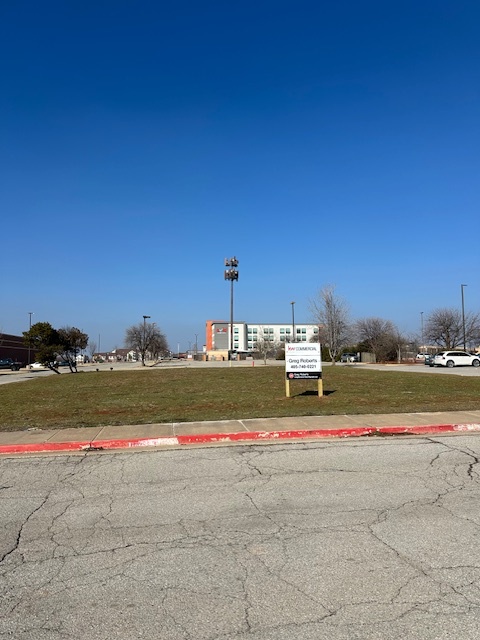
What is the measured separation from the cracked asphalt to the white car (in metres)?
42.3

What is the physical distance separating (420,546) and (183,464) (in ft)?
13.8

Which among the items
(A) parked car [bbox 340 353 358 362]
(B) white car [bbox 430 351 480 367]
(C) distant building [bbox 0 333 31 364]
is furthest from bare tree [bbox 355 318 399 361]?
(C) distant building [bbox 0 333 31 364]

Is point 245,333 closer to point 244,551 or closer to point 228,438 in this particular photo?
point 228,438

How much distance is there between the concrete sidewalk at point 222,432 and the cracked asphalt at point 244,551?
6.01ft

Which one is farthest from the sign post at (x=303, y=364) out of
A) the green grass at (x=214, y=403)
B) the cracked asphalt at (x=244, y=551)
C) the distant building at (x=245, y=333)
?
the distant building at (x=245, y=333)

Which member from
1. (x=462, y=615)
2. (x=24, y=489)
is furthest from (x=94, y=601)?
(x=24, y=489)

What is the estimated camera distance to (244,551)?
4.27 metres

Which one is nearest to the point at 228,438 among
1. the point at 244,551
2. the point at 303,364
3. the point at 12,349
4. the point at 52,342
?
the point at 244,551

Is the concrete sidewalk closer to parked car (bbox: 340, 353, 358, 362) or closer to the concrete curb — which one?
the concrete curb

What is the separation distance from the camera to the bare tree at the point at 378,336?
6694 cm

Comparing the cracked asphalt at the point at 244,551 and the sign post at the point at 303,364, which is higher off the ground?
the sign post at the point at 303,364

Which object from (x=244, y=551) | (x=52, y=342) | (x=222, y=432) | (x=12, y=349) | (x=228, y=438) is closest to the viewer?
(x=244, y=551)

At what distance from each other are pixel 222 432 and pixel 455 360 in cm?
4208

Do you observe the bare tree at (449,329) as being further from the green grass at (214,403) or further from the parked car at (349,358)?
the green grass at (214,403)
